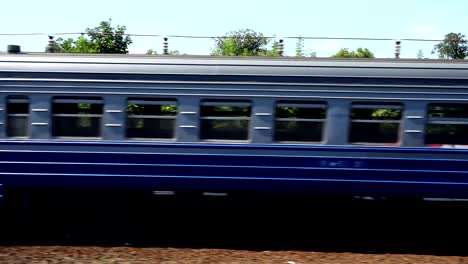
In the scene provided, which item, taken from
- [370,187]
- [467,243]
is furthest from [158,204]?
[467,243]

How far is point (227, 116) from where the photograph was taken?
27.2ft

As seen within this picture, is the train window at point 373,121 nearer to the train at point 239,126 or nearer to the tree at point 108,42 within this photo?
the train at point 239,126

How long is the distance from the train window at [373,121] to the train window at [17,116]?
16.3 ft

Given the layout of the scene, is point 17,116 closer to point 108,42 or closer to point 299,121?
point 299,121

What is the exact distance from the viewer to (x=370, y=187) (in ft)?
26.7

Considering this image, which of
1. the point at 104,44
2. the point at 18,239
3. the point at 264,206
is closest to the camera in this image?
the point at 18,239

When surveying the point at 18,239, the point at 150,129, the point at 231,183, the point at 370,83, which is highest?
the point at 370,83

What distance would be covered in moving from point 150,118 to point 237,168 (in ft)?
5.04

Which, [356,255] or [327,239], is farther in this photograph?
[327,239]

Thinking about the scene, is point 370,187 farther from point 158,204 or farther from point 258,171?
point 158,204

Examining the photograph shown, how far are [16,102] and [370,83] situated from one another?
5424mm

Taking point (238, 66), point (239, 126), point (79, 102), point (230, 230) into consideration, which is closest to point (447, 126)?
point (239, 126)

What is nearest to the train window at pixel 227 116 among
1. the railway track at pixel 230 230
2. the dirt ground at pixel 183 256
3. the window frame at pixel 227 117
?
the window frame at pixel 227 117

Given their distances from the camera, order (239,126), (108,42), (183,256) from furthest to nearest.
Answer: (108,42)
(239,126)
(183,256)
